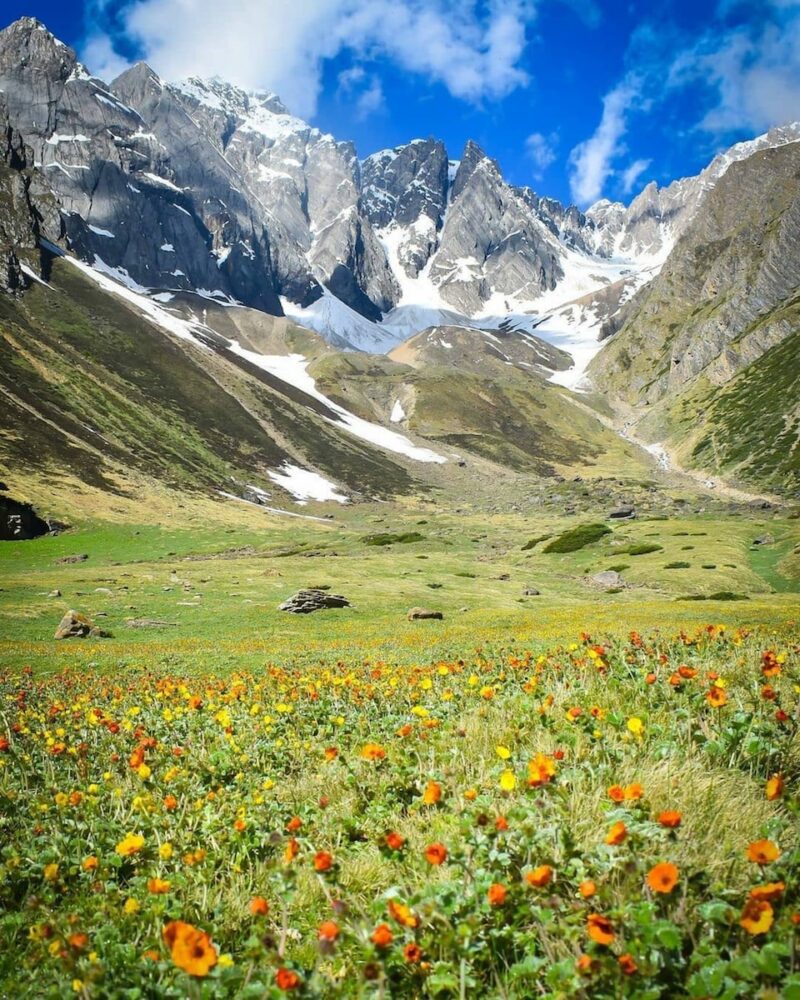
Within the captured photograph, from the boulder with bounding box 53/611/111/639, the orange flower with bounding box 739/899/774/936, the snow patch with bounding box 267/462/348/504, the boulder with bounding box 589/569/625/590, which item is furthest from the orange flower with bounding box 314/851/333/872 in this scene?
the snow patch with bounding box 267/462/348/504

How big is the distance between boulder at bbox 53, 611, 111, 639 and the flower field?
20722mm

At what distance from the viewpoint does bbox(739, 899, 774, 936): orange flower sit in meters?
2.20

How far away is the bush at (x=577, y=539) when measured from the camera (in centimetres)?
6203

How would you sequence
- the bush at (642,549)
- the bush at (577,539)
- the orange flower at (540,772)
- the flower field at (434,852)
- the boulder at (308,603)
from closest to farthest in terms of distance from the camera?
1. the flower field at (434,852)
2. the orange flower at (540,772)
3. the boulder at (308,603)
4. the bush at (642,549)
5. the bush at (577,539)

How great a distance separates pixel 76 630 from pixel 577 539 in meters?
51.6

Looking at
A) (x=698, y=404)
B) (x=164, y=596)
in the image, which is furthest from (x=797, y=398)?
(x=164, y=596)

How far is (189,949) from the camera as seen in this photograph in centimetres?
226

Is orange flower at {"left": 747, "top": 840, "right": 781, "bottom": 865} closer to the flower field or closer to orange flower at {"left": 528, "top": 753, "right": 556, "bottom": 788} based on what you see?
the flower field

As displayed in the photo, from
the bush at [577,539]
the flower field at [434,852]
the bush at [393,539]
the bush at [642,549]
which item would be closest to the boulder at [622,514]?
the bush at [577,539]

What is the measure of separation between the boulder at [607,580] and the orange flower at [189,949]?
47063 mm

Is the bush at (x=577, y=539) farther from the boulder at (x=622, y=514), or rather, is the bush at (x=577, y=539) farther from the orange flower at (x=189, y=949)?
the orange flower at (x=189, y=949)

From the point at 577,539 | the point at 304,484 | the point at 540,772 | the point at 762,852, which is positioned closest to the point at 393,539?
the point at 577,539

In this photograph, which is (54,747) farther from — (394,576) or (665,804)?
(394,576)

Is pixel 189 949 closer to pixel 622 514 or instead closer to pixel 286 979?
pixel 286 979
